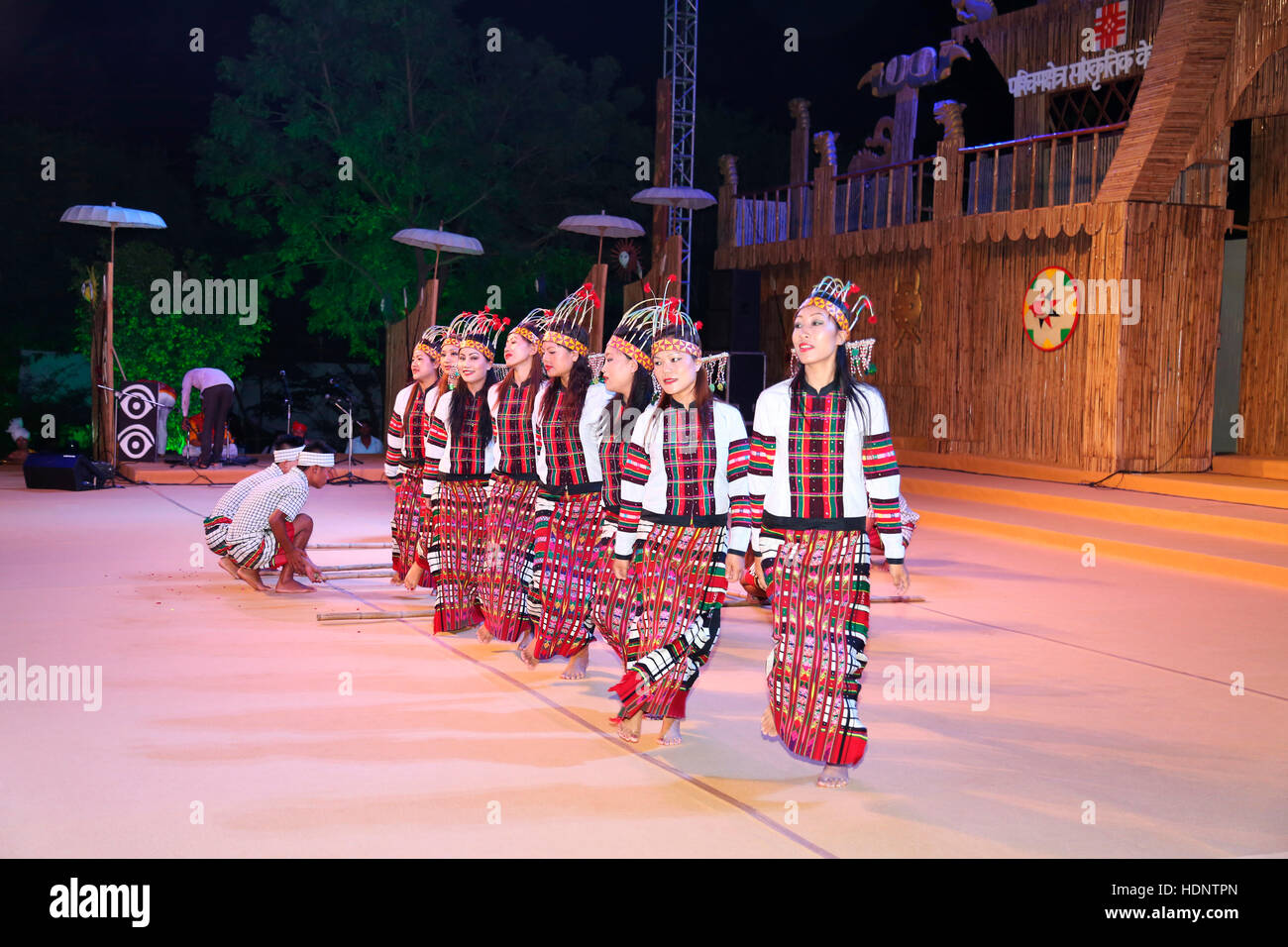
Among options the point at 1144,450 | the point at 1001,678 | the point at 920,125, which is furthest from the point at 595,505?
the point at 920,125

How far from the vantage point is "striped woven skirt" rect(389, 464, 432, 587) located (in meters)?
7.98

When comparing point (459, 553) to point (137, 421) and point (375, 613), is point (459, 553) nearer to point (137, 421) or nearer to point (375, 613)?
point (375, 613)

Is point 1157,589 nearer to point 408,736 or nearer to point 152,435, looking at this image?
point 408,736

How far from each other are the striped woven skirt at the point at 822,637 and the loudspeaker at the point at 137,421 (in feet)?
42.4

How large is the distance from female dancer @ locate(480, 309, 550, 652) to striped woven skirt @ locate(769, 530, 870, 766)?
2.01 meters

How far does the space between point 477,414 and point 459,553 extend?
0.73 meters

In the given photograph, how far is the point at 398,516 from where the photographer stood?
8164mm

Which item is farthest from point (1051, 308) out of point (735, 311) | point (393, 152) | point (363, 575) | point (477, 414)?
point (393, 152)

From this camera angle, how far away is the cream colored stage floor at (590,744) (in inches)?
143

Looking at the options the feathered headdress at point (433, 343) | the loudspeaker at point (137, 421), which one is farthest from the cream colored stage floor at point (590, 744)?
the loudspeaker at point (137, 421)

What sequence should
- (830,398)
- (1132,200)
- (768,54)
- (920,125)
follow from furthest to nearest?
(768,54) → (920,125) → (1132,200) → (830,398)

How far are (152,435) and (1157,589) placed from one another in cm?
1200

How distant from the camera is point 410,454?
800 cm

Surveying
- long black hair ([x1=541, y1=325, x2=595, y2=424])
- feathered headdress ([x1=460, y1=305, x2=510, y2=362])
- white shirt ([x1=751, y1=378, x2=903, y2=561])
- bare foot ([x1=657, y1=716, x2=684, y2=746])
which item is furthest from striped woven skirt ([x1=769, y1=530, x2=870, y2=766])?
feathered headdress ([x1=460, y1=305, x2=510, y2=362])
